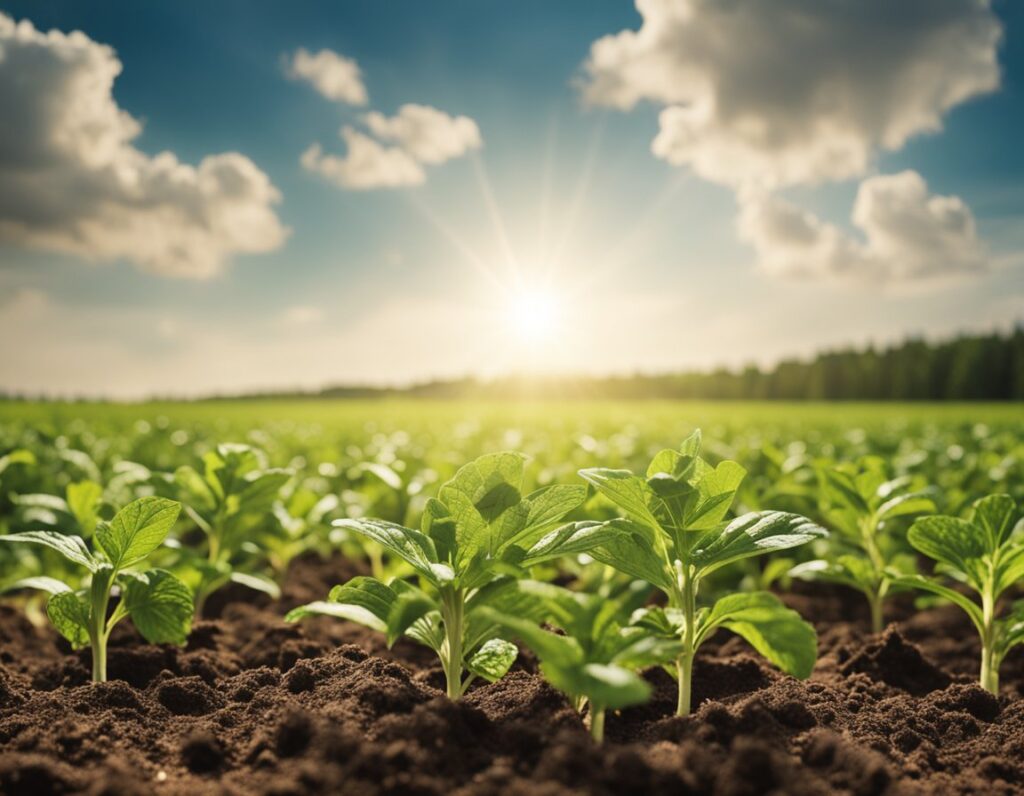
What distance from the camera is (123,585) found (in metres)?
2.37

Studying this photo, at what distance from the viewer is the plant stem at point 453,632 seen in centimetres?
186

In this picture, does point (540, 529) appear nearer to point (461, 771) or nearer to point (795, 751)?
point (461, 771)

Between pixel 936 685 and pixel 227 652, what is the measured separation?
2.83m

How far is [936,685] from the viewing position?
2.83 metres

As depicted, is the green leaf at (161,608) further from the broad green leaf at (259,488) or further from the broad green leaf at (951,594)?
the broad green leaf at (951,594)

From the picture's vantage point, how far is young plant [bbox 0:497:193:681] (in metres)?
2.15

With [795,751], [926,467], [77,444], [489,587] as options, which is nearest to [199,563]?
[489,587]

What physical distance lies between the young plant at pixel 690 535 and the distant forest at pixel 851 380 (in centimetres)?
8203

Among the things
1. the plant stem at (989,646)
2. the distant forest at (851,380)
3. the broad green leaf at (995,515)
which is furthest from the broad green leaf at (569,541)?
the distant forest at (851,380)

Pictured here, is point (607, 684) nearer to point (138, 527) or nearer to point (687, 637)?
point (687, 637)

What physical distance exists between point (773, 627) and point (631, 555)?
15.3 inches

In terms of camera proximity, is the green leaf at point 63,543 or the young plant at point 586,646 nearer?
the young plant at point 586,646

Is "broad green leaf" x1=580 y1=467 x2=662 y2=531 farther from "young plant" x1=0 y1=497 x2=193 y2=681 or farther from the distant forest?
the distant forest

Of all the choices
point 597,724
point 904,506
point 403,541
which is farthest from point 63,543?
point 904,506
